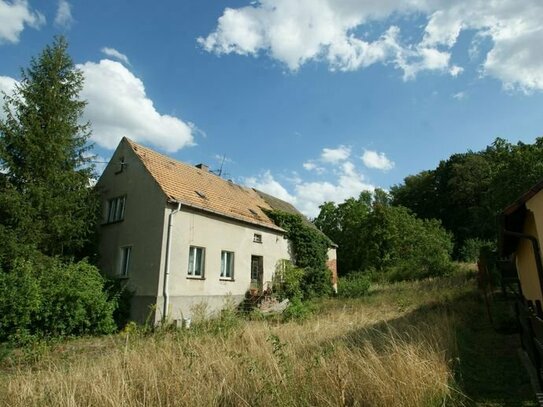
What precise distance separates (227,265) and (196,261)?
6.82 ft

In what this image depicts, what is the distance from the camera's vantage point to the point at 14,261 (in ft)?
45.6

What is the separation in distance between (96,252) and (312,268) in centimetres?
1153

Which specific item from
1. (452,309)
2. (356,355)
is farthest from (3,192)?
(452,309)

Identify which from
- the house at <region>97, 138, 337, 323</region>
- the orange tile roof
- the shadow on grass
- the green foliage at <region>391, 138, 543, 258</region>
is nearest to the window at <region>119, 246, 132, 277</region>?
the house at <region>97, 138, 337, 323</region>

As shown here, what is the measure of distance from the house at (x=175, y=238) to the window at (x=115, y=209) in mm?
50

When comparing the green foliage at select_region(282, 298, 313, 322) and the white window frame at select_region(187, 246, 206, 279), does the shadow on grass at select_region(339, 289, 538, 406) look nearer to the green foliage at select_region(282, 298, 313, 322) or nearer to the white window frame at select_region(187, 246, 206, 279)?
the green foliage at select_region(282, 298, 313, 322)

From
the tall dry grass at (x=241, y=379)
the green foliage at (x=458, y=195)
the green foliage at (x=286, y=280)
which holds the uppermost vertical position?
the green foliage at (x=458, y=195)

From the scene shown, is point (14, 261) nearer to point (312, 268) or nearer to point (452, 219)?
point (312, 268)

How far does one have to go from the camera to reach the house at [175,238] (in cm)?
1623

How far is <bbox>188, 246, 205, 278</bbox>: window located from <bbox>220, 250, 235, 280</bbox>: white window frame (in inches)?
56.2

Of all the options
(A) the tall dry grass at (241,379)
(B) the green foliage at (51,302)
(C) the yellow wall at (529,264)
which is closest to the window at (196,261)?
(B) the green foliage at (51,302)

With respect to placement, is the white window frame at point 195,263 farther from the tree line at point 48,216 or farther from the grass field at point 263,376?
the grass field at point 263,376

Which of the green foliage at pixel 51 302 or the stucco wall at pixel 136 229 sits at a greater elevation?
the stucco wall at pixel 136 229

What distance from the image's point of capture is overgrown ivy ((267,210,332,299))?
23406 mm
